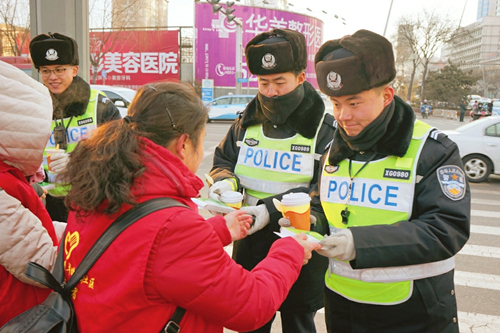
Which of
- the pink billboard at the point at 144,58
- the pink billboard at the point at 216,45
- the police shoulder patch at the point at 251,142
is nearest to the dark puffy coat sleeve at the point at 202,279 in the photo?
the police shoulder patch at the point at 251,142

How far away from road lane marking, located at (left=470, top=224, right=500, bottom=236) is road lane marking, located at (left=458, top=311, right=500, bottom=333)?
2.77 metres

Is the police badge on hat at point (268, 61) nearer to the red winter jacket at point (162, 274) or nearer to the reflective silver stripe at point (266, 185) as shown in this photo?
the reflective silver stripe at point (266, 185)

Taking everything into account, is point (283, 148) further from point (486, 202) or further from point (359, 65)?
point (486, 202)

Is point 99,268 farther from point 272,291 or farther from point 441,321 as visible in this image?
point 441,321

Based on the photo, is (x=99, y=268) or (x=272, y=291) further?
(x=272, y=291)

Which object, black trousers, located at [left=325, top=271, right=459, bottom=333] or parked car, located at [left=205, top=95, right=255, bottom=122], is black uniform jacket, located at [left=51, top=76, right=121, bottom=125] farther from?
parked car, located at [left=205, top=95, right=255, bottom=122]

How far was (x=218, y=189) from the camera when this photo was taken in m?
2.53

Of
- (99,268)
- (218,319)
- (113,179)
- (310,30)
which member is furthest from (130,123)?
(310,30)

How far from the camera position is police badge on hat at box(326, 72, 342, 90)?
1.91 metres

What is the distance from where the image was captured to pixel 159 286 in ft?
4.19

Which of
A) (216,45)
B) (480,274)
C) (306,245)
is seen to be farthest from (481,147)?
(216,45)

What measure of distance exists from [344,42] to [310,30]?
123ft

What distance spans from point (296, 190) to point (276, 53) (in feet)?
2.89

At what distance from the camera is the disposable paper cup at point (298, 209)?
199cm
